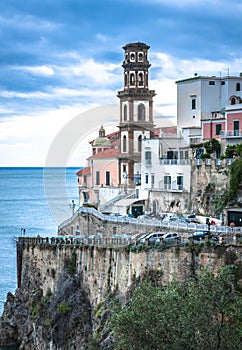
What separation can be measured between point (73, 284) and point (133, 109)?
30.6m

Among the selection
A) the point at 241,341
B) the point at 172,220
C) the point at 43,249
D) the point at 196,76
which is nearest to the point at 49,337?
the point at 43,249

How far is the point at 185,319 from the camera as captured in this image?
34.2m

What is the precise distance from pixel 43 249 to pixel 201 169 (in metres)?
15.1

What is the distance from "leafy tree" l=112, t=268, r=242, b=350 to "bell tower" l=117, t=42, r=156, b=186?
43046mm

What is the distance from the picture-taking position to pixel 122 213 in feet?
235

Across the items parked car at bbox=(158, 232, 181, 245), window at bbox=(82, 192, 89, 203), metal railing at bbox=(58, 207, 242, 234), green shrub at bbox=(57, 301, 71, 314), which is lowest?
green shrub at bbox=(57, 301, 71, 314)

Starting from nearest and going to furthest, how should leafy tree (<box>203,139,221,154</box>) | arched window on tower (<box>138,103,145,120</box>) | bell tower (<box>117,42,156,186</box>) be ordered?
leafy tree (<box>203,139,221,154</box>)
bell tower (<box>117,42,156,186</box>)
arched window on tower (<box>138,103,145,120</box>)

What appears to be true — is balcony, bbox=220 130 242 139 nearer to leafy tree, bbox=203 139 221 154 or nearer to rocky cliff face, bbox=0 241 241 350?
leafy tree, bbox=203 139 221 154

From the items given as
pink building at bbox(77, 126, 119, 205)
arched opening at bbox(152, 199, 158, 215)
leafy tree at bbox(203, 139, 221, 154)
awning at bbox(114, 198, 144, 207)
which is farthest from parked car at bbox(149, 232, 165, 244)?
pink building at bbox(77, 126, 119, 205)

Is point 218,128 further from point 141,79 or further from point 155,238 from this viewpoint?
point 155,238

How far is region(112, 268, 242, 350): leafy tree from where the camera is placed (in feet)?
111

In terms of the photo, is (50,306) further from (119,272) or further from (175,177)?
(175,177)

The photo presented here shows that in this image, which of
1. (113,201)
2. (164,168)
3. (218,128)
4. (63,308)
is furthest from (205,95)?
(63,308)

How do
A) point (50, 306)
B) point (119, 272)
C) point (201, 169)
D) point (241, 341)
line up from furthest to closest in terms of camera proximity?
point (201, 169), point (50, 306), point (119, 272), point (241, 341)
